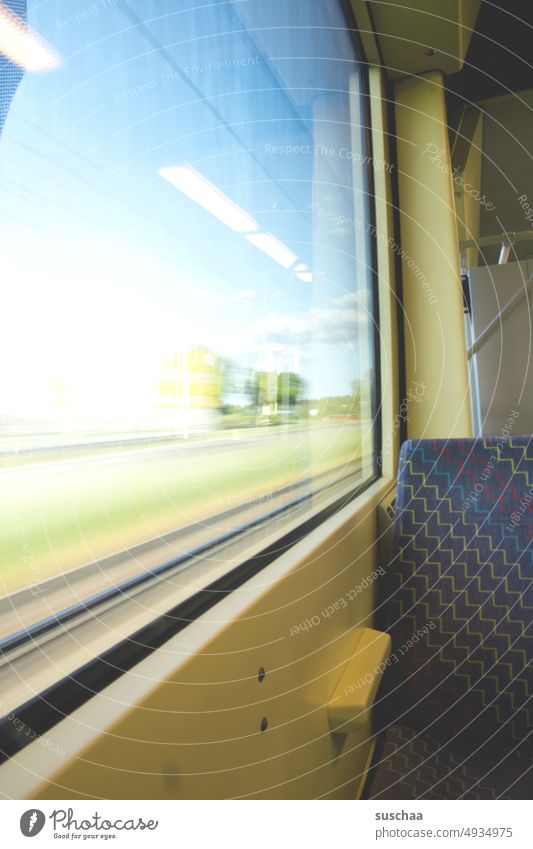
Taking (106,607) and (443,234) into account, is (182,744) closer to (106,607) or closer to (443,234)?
(106,607)

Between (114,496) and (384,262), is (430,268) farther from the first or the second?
(114,496)

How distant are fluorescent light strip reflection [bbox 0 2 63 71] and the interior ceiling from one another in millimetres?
2401

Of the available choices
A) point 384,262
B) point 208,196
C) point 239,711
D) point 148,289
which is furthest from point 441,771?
point 384,262

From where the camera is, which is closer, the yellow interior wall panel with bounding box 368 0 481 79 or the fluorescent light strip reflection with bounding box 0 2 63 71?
the fluorescent light strip reflection with bounding box 0 2 63 71

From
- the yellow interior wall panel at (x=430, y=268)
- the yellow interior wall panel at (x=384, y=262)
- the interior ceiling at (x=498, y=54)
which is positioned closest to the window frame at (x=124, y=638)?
the yellow interior wall panel at (x=384, y=262)

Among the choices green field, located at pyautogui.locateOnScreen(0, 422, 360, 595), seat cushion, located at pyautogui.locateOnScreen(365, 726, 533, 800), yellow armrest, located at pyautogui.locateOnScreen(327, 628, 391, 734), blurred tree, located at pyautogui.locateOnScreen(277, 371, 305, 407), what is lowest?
seat cushion, located at pyautogui.locateOnScreen(365, 726, 533, 800)

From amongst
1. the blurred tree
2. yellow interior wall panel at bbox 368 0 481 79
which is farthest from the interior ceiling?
the blurred tree

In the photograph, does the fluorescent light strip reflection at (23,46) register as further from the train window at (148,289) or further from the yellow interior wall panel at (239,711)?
the yellow interior wall panel at (239,711)

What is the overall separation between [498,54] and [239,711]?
316 centimetres

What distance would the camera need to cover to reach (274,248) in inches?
39.1

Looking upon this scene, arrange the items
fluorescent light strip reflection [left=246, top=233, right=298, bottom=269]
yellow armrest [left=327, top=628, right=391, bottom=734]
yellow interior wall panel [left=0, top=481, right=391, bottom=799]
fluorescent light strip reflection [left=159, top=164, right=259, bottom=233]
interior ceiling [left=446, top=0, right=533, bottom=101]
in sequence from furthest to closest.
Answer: interior ceiling [left=446, top=0, right=533, bottom=101]
fluorescent light strip reflection [left=246, top=233, right=298, bottom=269]
yellow armrest [left=327, top=628, right=391, bottom=734]
fluorescent light strip reflection [left=159, top=164, right=259, bottom=233]
yellow interior wall panel [left=0, top=481, right=391, bottom=799]

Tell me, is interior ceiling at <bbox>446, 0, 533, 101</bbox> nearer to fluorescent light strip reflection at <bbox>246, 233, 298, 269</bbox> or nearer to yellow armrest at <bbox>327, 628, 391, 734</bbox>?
fluorescent light strip reflection at <bbox>246, 233, 298, 269</bbox>

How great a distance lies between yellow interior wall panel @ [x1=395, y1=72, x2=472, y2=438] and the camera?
1.96 metres
